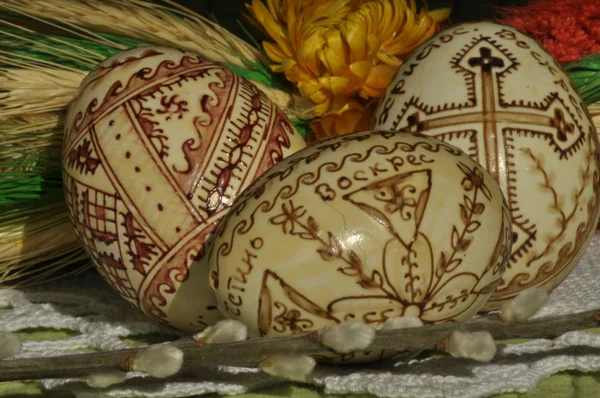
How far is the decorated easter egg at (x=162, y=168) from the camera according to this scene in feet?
3.89

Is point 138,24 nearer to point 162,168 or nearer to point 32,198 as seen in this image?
point 32,198

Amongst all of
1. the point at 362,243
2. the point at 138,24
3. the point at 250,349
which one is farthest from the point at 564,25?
the point at 250,349

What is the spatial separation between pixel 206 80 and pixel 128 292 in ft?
0.93

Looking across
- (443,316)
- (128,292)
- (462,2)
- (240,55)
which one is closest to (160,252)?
(128,292)

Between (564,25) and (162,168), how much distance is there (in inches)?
32.4

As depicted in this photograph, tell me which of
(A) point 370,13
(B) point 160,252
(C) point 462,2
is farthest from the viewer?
(C) point 462,2

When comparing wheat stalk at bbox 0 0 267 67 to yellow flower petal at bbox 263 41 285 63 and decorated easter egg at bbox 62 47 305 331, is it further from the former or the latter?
decorated easter egg at bbox 62 47 305 331

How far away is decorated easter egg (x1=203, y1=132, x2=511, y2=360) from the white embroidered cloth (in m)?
0.08

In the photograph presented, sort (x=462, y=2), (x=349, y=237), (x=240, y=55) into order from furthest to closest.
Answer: (x=462, y=2) < (x=240, y=55) < (x=349, y=237)

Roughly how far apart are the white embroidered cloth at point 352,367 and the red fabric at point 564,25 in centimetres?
42

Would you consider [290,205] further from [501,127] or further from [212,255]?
[501,127]

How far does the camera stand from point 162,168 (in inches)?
46.7

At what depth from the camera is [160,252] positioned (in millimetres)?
1191

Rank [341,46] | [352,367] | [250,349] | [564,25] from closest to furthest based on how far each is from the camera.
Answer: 1. [250,349]
2. [352,367]
3. [341,46]
4. [564,25]
